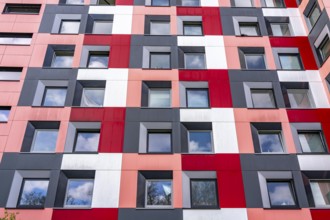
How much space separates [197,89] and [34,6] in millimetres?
14952

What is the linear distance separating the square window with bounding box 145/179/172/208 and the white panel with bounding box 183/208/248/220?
4.32 feet

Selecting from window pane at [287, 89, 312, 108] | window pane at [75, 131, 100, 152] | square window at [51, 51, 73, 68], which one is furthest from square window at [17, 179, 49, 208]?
window pane at [287, 89, 312, 108]

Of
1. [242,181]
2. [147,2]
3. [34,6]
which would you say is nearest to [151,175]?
[242,181]

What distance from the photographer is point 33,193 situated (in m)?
17.9

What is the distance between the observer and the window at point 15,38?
76.5ft

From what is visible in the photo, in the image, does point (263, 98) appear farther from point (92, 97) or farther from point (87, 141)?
point (87, 141)

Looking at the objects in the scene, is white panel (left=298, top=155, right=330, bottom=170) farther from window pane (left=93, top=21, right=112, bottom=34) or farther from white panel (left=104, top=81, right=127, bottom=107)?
window pane (left=93, top=21, right=112, bottom=34)

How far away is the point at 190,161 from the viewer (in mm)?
18500

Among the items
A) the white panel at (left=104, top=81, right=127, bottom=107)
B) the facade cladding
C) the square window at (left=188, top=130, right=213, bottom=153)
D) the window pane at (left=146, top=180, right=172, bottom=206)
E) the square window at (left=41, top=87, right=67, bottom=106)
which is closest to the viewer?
the facade cladding

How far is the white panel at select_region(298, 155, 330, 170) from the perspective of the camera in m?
18.3

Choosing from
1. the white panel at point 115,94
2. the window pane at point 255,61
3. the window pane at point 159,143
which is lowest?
the window pane at point 159,143

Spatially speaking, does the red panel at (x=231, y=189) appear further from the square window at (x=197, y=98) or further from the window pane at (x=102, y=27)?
the window pane at (x=102, y=27)

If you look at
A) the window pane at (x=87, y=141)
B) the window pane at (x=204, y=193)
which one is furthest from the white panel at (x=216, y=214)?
the window pane at (x=87, y=141)

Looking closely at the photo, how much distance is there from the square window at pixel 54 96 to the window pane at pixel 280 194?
1418 cm
